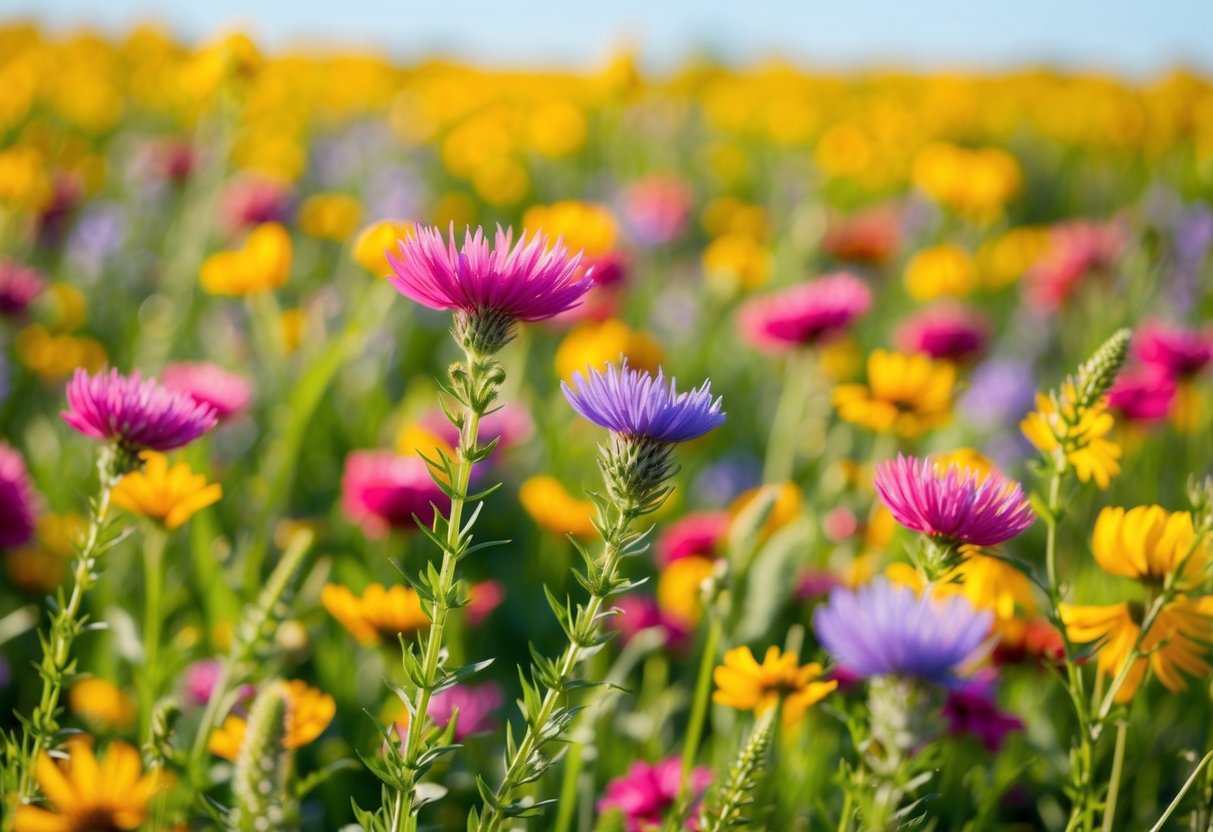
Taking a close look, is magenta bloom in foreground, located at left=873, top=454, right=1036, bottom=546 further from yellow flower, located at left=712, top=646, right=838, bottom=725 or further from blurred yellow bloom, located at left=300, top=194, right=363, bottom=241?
blurred yellow bloom, located at left=300, top=194, right=363, bottom=241

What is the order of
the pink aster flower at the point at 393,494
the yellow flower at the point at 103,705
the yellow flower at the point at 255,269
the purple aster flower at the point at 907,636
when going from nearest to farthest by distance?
the purple aster flower at the point at 907,636
the yellow flower at the point at 103,705
the pink aster flower at the point at 393,494
the yellow flower at the point at 255,269

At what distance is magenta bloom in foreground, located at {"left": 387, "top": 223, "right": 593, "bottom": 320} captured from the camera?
79 centimetres

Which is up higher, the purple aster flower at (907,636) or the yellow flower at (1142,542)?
the purple aster flower at (907,636)

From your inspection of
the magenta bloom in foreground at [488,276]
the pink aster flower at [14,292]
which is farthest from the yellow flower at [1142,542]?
the pink aster flower at [14,292]

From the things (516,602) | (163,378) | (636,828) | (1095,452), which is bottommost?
(516,602)

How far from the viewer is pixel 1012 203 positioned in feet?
17.5

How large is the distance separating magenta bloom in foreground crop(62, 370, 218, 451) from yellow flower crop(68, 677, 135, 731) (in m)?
0.68

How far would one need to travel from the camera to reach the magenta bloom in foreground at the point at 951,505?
800 mm

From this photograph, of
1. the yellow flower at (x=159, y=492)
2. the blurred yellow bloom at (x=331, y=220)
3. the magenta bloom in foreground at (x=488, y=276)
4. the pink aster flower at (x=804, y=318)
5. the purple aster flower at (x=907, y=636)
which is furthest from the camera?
the blurred yellow bloom at (x=331, y=220)

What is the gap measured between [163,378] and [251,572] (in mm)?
776

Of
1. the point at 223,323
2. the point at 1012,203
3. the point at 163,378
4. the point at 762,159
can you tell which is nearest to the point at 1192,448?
the point at 163,378

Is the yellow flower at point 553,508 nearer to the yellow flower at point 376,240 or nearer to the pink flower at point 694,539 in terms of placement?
the pink flower at point 694,539

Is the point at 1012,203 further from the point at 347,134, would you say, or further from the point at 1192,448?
the point at 347,134

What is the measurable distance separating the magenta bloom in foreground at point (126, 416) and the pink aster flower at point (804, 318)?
120cm
